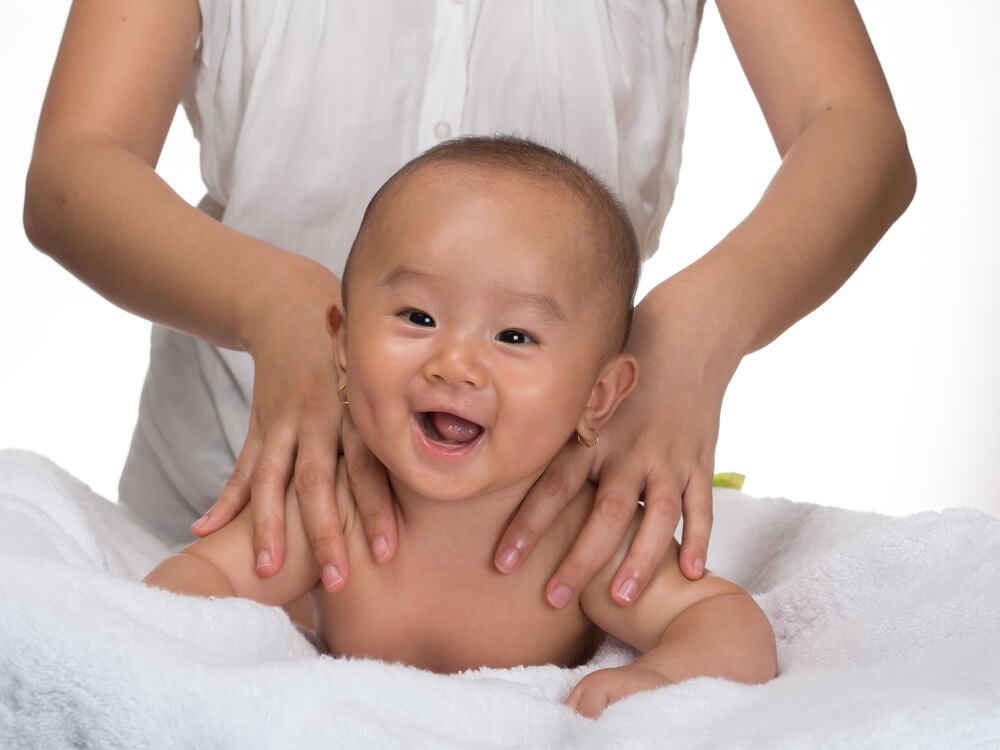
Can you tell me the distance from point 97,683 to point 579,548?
0.49 meters

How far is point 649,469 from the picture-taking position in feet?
3.65

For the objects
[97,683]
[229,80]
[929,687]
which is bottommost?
[97,683]

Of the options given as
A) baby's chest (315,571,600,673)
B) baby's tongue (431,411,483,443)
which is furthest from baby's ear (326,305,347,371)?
baby's chest (315,571,600,673)

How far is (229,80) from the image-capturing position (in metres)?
1.52

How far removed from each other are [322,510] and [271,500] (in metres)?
0.05

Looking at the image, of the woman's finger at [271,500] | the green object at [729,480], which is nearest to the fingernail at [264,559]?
the woman's finger at [271,500]

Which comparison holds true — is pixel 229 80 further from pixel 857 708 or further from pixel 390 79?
pixel 857 708

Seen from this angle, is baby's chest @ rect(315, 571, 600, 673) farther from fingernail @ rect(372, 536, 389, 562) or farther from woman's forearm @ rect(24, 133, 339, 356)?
woman's forearm @ rect(24, 133, 339, 356)

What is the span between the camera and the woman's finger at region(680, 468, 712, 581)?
1.11m

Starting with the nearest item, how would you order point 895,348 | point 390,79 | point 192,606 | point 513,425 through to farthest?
point 192,606, point 513,425, point 390,79, point 895,348

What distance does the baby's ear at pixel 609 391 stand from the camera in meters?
1.12

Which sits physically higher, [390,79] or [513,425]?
[390,79]

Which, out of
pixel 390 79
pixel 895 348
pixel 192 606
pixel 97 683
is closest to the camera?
pixel 97 683

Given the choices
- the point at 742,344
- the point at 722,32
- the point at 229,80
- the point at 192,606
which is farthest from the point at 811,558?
the point at 722,32
